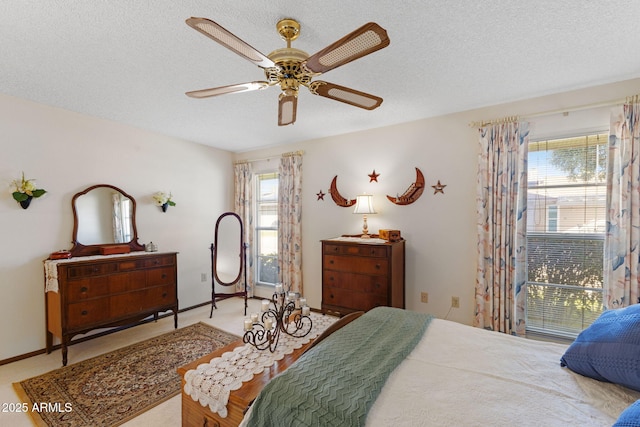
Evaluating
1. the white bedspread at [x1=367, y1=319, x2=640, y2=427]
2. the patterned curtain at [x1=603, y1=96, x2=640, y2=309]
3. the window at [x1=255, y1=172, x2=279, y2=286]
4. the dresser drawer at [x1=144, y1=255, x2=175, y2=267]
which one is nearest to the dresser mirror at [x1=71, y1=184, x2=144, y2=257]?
the dresser drawer at [x1=144, y1=255, x2=175, y2=267]

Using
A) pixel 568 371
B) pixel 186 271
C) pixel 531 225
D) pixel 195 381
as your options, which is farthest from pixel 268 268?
pixel 568 371

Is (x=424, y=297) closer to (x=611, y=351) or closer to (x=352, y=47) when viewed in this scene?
(x=611, y=351)

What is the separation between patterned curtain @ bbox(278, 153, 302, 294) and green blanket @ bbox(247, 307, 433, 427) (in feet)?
8.97

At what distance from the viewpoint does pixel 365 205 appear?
3.72 m

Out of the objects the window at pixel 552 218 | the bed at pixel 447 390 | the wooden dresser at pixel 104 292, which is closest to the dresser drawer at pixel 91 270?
the wooden dresser at pixel 104 292

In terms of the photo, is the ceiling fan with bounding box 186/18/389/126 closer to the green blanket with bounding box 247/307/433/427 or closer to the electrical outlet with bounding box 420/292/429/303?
the green blanket with bounding box 247/307/433/427

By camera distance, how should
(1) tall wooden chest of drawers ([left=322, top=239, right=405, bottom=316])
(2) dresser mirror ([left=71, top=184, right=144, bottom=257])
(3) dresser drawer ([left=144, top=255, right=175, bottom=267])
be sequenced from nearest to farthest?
1. (1) tall wooden chest of drawers ([left=322, top=239, right=405, bottom=316])
2. (2) dresser mirror ([left=71, top=184, right=144, bottom=257])
3. (3) dresser drawer ([left=144, top=255, right=175, bottom=267])

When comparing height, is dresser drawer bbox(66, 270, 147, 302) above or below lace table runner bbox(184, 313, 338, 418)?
above

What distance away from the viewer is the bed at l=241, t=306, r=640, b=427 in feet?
3.60

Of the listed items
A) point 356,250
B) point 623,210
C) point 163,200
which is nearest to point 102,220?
point 163,200

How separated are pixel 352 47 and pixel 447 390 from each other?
5.31 ft

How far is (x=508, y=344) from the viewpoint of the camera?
5.58 ft

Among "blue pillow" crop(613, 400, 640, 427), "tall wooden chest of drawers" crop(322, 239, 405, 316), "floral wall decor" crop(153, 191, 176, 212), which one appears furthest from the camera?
"floral wall decor" crop(153, 191, 176, 212)

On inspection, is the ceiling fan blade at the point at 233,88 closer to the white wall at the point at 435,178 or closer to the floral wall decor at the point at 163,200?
the white wall at the point at 435,178
